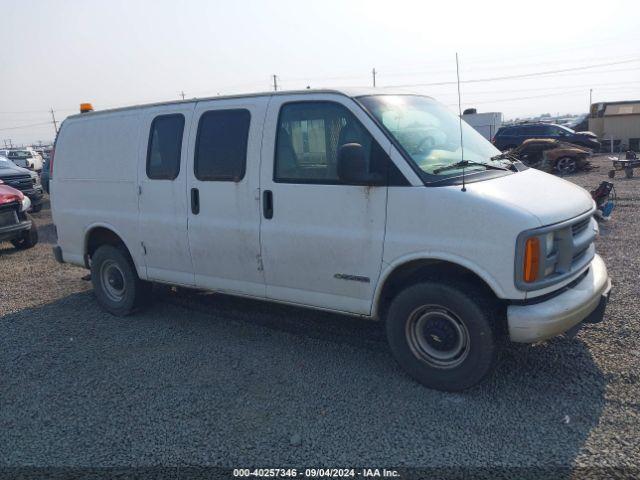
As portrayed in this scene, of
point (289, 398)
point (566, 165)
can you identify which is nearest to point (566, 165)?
point (566, 165)

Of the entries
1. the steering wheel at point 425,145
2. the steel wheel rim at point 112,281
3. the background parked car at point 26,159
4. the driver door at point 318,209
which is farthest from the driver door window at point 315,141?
the background parked car at point 26,159

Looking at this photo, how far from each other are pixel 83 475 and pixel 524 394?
2994 millimetres

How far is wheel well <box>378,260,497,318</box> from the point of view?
3885 millimetres

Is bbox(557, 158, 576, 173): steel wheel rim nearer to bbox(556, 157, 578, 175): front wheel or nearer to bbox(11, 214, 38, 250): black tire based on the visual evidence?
bbox(556, 157, 578, 175): front wheel

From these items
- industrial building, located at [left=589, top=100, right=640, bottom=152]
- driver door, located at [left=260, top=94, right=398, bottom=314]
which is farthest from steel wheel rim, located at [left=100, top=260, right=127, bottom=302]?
industrial building, located at [left=589, top=100, right=640, bottom=152]

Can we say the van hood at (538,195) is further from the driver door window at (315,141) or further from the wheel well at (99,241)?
the wheel well at (99,241)

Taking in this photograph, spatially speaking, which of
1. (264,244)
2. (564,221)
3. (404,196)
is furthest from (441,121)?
(264,244)

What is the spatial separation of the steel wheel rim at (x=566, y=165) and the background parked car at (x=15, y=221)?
16994 millimetres

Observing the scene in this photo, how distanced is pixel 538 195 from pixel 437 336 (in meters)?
1.25

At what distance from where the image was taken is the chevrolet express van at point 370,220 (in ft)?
12.0

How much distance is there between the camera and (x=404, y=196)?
391cm

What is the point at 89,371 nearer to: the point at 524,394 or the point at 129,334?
the point at 129,334

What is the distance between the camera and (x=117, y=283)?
20.3 ft

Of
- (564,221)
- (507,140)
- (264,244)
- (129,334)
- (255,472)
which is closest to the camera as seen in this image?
(255,472)
